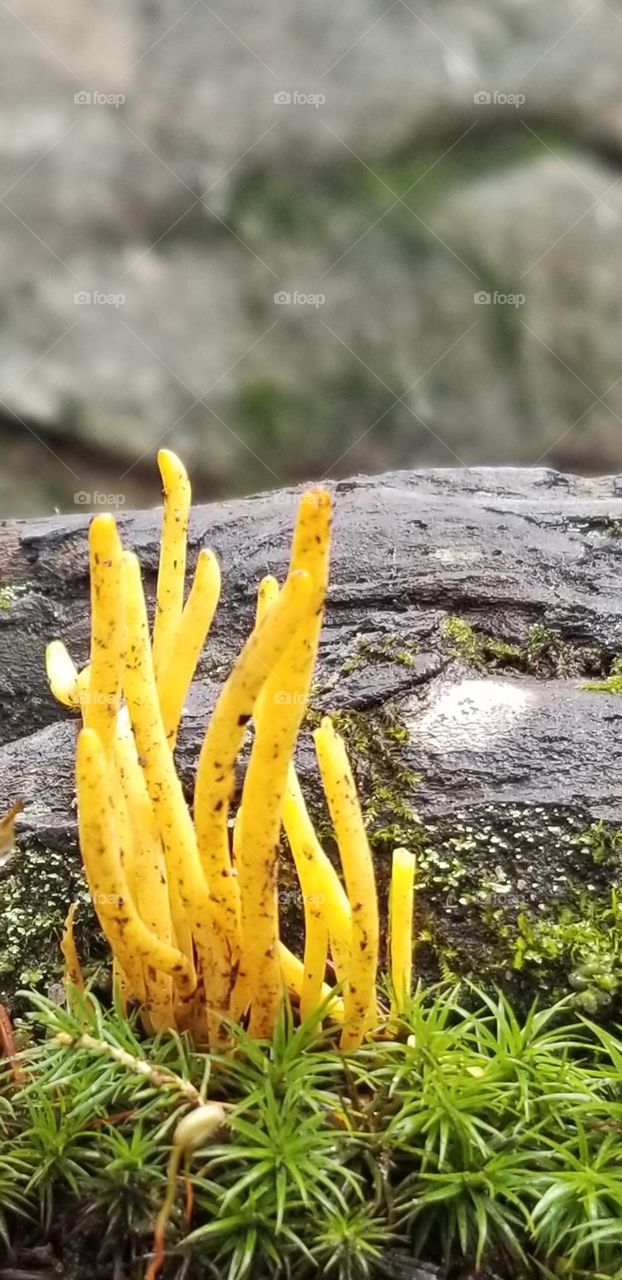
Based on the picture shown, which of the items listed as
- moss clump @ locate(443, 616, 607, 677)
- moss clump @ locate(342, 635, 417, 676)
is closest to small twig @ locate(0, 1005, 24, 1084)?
moss clump @ locate(342, 635, 417, 676)

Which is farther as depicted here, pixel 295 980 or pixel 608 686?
pixel 608 686

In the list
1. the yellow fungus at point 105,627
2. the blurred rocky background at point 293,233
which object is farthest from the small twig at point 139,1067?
the blurred rocky background at point 293,233

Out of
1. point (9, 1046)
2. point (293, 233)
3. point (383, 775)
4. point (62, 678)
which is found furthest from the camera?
point (293, 233)

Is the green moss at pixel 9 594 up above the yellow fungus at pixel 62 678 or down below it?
above

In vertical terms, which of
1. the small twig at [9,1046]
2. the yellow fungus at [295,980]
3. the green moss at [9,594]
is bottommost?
the small twig at [9,1046]

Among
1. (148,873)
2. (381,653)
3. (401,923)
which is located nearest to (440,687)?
(381,653)

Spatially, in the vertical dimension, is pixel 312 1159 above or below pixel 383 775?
below

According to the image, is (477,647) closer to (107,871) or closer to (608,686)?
(608,686)

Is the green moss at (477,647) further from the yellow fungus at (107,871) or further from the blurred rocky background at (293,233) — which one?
the blurred rocky background at (293,233)

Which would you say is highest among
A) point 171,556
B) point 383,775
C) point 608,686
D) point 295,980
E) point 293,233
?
point 293,233
